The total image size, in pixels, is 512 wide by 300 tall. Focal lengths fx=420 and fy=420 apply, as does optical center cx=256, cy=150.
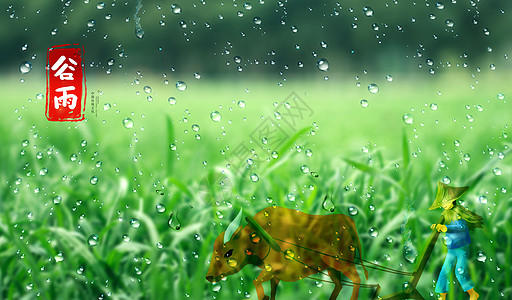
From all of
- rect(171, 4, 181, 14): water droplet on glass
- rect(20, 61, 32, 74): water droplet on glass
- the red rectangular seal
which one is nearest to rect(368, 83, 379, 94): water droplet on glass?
rect(171, 4, 181, 14): water droplet on glass

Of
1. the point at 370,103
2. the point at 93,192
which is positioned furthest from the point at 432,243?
the point at 93,192

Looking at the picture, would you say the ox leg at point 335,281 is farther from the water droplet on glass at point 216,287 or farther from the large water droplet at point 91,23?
the large water droplet at point 91,23

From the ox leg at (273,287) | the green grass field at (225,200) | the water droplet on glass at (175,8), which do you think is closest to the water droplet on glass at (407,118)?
the green grass field at (225,200)

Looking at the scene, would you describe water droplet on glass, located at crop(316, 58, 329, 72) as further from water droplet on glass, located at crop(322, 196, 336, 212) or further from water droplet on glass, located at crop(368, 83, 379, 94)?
water droplet on glass, located at crop(322, 196, 336, 212)

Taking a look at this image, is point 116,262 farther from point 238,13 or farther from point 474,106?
point 474,106

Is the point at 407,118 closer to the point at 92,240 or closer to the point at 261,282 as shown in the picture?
the point at 261,282

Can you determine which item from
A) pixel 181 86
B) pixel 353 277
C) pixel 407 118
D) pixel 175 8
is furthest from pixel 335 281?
pixel 175 8
